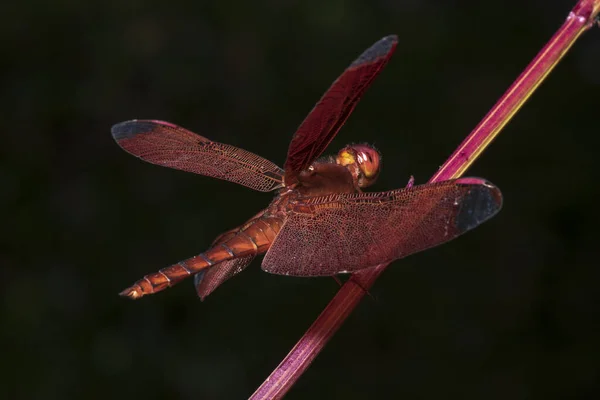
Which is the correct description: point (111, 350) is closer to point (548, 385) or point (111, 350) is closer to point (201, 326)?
point (201, 326)

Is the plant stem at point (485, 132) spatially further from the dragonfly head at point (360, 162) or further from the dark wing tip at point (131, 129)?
the dark wing tip at point (131, 129)

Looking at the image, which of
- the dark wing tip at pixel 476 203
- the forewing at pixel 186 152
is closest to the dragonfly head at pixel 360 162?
the forewing at pixel 186 152

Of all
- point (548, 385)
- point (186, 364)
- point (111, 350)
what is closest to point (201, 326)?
point (186, 364)

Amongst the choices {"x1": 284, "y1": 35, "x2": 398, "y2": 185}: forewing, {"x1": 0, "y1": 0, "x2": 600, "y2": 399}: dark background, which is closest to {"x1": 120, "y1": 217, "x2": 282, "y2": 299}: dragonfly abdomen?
{"x1": 284, "y1": 35, "x2": 398, "y2": 185}: forewing

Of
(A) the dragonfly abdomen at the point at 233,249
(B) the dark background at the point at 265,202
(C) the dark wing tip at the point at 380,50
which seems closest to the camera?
(C) the dark wing tip at the point at 380,50

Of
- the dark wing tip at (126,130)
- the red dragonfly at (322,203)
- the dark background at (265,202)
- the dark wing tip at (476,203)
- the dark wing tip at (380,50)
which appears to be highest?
the dark wing tip at (380,50)

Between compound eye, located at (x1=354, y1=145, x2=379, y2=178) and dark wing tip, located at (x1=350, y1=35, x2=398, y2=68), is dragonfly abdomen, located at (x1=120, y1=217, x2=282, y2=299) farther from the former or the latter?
dark wing tip, located at (x1=350, y1=35, x2=398, y2=68)

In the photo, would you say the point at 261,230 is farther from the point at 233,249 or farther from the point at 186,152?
the point at 186,152
